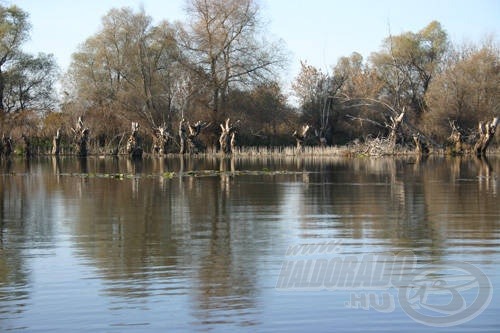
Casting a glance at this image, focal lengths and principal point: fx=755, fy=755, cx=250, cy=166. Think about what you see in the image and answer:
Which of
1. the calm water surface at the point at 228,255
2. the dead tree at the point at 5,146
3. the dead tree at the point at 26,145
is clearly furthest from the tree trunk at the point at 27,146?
the calm water surface at the point at 228,255

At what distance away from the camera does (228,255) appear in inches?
404

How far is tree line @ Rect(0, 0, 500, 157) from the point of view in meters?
52.4

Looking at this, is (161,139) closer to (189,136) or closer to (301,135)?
(189,136)

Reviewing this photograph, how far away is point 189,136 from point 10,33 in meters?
16.4

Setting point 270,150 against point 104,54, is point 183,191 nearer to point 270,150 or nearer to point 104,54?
point 270,150

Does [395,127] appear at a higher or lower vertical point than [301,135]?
higher

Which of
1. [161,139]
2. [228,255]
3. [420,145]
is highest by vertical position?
[161,139]

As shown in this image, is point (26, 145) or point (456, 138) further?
point (26, 145)

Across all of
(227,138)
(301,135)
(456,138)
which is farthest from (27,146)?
(456,138)

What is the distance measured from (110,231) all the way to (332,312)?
619 cm

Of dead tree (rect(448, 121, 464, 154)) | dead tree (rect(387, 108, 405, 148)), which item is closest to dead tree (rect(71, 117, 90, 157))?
dead tree (rect(387, 108, 405, 148))

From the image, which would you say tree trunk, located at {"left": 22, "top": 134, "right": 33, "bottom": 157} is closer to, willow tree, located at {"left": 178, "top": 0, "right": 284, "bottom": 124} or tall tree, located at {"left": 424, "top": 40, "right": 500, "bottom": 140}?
willow tree, located at {"left": 178, "top": 0, "right": 284, "bottom": 124}

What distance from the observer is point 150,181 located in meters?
25.4

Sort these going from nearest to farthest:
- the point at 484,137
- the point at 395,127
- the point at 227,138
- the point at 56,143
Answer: the point at 484,137 → the point at 395,127 → the point at 227,138 → the point at 56,143
